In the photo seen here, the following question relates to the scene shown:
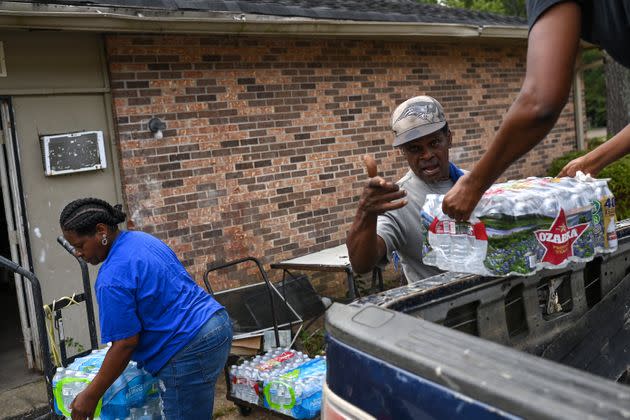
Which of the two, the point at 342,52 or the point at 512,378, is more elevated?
the point at 342,52

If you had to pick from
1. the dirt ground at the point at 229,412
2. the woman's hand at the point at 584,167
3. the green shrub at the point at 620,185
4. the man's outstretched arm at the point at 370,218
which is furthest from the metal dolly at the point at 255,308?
the green shrub at the point at 620,185

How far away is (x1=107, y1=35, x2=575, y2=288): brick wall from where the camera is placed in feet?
18.8

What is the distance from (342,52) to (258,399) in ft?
13.8

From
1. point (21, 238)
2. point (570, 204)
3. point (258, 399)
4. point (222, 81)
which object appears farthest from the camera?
point (222, 81)

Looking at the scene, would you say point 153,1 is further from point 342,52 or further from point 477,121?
point 477,121

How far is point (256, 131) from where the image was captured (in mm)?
6488

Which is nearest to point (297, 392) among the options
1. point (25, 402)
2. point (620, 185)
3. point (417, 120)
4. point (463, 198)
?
point (417, 120)

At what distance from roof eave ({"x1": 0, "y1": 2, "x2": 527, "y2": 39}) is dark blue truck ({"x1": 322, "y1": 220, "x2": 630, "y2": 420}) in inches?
153

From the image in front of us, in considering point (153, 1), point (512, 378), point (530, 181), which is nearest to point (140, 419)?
point (530, 181)

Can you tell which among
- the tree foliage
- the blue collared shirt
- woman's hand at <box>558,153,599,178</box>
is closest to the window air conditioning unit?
the blue collared shirt

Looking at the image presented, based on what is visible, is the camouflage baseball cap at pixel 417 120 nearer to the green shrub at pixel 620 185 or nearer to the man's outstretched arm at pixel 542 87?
the man's outstretched arm at pixel 542 87

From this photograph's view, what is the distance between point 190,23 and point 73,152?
1.48 m

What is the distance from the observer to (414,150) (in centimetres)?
309

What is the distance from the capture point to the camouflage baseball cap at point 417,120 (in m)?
3.04
